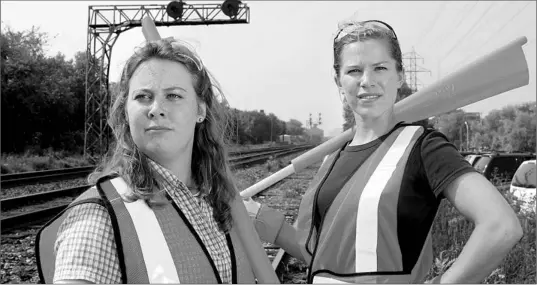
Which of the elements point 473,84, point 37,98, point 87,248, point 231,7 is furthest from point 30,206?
point 37,98

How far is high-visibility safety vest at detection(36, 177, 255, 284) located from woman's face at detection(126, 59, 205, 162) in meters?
0.15

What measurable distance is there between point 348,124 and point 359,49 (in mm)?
562

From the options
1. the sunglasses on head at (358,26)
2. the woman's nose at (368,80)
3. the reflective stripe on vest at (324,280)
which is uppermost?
the sunglasses on head at (358,26)

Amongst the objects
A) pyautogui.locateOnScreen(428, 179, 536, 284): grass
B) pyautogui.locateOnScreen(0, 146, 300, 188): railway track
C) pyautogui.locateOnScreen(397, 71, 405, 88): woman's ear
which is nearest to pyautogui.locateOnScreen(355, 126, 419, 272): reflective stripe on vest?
pyautogui.locateOnScreen(397, 71, 405, 88): woman's ear

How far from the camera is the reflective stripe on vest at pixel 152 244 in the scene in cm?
121

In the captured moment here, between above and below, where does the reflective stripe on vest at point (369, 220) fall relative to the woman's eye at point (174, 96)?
below

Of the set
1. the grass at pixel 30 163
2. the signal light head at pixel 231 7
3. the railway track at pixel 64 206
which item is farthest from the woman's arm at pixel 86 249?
the signal light head at pixel 231 7

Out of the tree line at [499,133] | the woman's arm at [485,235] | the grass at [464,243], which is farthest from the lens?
the tree line at [499,133]

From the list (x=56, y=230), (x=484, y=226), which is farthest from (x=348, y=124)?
(x=56, y=230)

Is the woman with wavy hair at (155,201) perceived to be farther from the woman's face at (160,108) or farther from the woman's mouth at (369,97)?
the woman's mouth at (369,97)

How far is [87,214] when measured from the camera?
121 centimetres

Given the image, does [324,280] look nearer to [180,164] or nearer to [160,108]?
[180,164]

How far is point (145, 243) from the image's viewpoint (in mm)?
1229

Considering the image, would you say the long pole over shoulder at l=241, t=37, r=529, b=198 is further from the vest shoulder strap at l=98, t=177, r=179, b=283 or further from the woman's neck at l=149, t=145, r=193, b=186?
the vest shoulder strap at l=98, t=177, r=179, b=283
